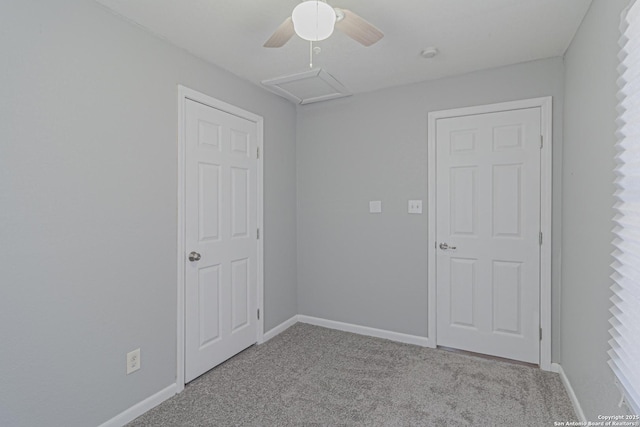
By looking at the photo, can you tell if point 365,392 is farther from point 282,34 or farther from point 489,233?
point 282,34

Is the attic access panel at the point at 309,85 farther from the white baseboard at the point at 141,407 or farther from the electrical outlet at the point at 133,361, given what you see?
the white baseboard at the point at 141,407

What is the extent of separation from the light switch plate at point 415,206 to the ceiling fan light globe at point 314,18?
6.35ft

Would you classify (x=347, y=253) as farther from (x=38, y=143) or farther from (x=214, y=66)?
(x=38, y=143)

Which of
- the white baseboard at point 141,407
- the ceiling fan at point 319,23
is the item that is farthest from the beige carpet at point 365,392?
the ceiling fan at point 319,23

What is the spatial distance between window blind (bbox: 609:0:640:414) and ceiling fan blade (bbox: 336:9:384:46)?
1002 millimetres

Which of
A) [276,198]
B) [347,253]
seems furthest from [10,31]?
[347,253]

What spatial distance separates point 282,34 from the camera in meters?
1.65

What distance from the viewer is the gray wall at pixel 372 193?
2881mm

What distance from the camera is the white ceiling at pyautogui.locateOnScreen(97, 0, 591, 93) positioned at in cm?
183

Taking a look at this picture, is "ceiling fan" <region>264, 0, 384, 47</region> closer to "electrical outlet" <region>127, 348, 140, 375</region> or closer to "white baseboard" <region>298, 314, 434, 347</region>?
"electrical outlet" <region>127, 348, 140, 375</region>

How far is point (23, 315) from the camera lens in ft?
4.94

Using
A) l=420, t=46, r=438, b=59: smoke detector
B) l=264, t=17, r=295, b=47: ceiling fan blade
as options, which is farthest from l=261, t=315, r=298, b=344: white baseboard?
l=420, t=46, r=438, b=59: smoke detector

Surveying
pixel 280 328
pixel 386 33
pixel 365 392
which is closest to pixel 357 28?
pixel 386 33

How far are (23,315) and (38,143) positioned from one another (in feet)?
2.69
